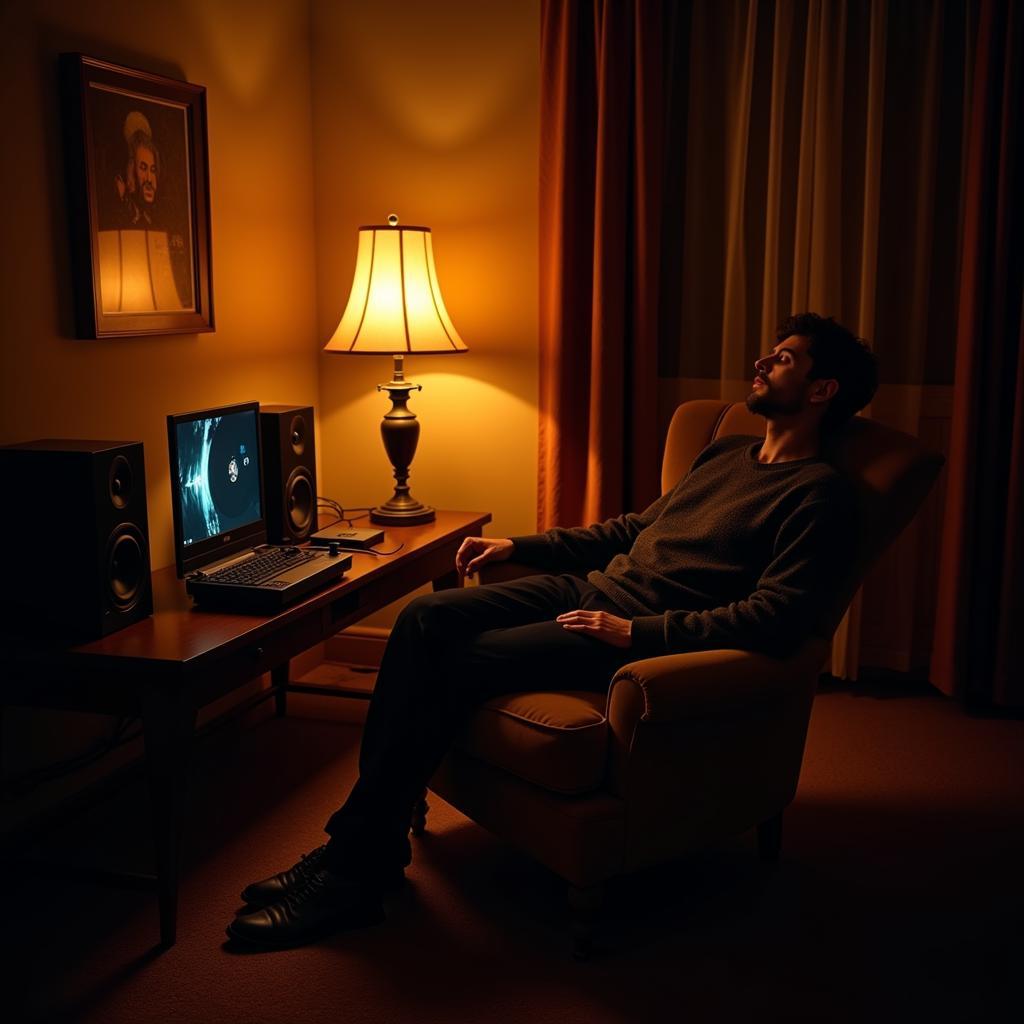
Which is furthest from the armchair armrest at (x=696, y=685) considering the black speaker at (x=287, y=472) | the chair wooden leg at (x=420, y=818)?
the black speaker at (x=287, y=472)

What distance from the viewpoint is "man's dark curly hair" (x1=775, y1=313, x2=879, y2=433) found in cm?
246

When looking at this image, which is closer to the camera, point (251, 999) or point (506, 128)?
point (251, 999)

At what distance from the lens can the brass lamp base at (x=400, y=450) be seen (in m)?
3.26

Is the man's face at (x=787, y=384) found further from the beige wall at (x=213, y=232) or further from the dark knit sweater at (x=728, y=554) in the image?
the beige wall at (x=213, y=232)

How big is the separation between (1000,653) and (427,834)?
5.96ft

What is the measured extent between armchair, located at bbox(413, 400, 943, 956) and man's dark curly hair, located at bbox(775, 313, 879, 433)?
73mm

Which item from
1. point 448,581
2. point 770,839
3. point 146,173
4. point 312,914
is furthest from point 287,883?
point 146,173

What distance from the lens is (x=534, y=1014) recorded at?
6.53 feet

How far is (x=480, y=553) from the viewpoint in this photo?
2.78 m

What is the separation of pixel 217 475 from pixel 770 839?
4.86ft

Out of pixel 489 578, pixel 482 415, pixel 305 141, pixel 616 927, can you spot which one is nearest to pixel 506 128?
pixel 305 141

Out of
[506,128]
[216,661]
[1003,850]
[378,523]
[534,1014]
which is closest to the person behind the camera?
[534,1014]

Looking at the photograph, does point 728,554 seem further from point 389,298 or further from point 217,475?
point 389,298

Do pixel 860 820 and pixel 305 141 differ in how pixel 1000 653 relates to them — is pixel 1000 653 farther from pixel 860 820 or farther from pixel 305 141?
pixel 305 141
